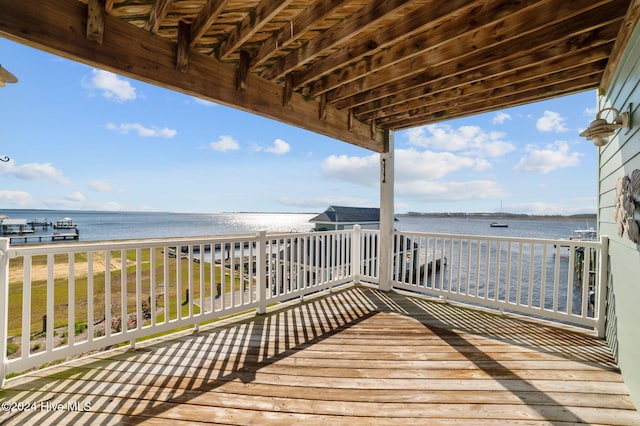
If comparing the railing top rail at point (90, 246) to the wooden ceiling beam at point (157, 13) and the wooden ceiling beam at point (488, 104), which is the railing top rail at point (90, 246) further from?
the wooden ceiling beam at point (488, 104)

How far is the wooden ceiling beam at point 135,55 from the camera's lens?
1558 mm

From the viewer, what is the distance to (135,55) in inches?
76.1

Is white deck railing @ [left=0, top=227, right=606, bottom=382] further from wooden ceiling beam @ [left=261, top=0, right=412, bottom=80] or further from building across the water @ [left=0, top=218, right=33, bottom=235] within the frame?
building across the water @ [left=0, top=218, right=33, bottom=235]

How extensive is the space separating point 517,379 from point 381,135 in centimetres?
321

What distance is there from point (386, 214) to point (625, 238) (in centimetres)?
252

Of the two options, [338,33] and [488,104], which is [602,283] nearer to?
[488,104]

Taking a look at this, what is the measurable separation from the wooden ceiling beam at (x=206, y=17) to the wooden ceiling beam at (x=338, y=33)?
2.37 feet

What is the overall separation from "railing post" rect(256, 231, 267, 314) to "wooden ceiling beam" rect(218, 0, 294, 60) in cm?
182

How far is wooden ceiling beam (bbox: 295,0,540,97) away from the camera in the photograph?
5.69 ft

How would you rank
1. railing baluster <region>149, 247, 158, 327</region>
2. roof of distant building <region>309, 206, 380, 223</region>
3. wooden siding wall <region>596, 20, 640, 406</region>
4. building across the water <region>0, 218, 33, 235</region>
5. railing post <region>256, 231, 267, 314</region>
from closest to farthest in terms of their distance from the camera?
wooden siding wall <region>596, 20, 640, 406</region> < railing baluster <region>149, 247, 158, 327</region> < railing post <region>256, 231, 267, 314</region> < roof of distant building <region>309, 206, 380, 223</region> < building across the water <region>0, 218, 33, 235</region>

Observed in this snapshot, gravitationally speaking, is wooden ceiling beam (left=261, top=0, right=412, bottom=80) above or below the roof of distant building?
above

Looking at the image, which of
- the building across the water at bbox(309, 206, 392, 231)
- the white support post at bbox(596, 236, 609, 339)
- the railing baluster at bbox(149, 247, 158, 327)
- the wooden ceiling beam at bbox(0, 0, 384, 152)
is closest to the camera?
the wooden ceiling beam at bbox(0, 0, 384, 152)

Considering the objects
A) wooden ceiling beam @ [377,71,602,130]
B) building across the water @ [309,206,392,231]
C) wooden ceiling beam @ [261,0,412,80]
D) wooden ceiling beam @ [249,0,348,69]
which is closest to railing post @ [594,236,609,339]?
wooden ceiling beam @ [377,71,602,130]

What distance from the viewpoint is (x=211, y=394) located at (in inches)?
72.1
